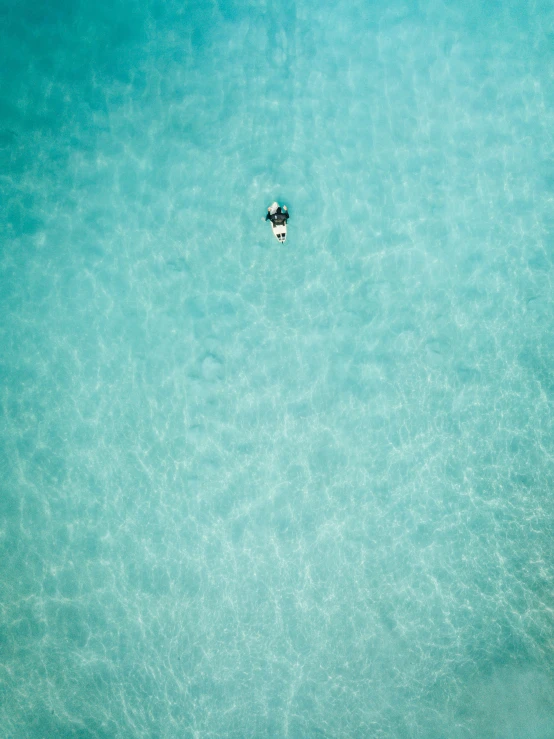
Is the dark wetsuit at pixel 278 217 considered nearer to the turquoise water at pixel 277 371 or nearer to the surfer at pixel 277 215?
the surfer at pixel 277 215

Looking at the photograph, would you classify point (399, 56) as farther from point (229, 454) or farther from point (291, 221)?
point (229, 454)

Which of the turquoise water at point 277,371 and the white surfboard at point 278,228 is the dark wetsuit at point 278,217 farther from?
the turquoise water at point 277,371

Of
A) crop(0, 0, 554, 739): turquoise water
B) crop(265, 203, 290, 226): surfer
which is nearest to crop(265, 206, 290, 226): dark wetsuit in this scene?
crop(265, 203, 290, 226): surfer

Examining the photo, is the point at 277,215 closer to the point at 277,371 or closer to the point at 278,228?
the point at 278,228

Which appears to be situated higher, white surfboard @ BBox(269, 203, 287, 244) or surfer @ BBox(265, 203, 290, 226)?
surfer @ BBox(265, 203, 290, 226)

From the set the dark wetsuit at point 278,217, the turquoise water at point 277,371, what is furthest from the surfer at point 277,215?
the turquoise water at point 277,371

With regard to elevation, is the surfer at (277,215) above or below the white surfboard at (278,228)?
above

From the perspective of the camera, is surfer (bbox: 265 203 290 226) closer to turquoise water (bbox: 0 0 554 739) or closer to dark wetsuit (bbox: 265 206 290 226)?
dark wetsuit (bbox: 265 206 290 226)

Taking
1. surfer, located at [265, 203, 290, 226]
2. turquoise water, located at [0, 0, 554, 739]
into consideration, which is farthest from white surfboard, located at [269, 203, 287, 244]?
turquoise water, located at [0, 0, 554, 739]

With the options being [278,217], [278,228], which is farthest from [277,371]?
[278,217]
